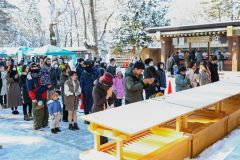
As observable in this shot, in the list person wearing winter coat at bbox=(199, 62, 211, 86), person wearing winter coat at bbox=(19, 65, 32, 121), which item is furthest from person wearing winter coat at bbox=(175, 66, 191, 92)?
person wearing winter coat at bbox=(19, 65, 32, 121)

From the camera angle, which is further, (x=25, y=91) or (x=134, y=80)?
(x=25, y=91)

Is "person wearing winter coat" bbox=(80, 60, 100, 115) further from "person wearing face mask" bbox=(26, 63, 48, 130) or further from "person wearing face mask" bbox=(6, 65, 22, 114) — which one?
"person wearing face mask" bbox=(6, 65, 22, 114)

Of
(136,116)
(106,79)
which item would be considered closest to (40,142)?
(106,79)

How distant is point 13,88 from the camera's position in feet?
31.6

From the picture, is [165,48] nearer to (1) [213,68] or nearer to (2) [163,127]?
(1) [213,68]

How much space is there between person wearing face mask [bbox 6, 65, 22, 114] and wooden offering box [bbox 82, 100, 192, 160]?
513 centimetres

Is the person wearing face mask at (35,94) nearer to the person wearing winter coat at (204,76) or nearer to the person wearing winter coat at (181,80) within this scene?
the person wearing winter coat at (181,80)

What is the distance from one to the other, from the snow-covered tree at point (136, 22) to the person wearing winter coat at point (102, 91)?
2264 cm

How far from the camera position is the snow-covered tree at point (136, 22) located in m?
28.2

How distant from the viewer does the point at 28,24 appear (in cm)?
5706

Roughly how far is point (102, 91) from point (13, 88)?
499 centimetres

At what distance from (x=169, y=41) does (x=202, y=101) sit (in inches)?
695

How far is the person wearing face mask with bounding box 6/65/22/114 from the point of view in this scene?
9.46 m

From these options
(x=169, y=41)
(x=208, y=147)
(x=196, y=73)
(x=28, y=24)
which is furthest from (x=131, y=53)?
(x=28, y=24)
